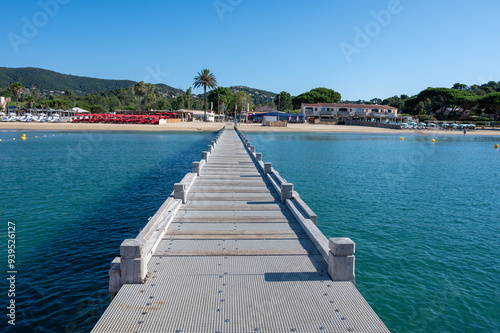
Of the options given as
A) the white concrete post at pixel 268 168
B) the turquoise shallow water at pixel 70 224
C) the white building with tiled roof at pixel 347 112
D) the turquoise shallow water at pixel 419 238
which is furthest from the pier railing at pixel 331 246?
the white building with tiled roof at pixel 347 112

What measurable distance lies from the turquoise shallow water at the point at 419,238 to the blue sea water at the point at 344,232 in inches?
1.6

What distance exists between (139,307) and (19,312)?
4.37m

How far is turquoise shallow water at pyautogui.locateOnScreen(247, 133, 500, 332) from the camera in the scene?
27.8 ft

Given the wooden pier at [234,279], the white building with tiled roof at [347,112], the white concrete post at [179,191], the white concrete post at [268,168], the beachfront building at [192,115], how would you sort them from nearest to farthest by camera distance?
the wooden pier at [234,279], the white concrete post at [179,191], the white concrete post at [268,168], the beachfront building at [192,115], the white building with tiled roof at [347,112]

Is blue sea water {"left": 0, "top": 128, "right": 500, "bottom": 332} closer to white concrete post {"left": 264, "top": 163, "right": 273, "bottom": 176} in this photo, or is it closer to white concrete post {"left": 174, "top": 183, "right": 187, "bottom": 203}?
white concrete post {"left": 174, "top": 183, "right": 187, "bottom": 203}

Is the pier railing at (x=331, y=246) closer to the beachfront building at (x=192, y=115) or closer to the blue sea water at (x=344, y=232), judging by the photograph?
the blue sea water at (x=344, y=232)

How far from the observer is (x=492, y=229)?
14.4 meters

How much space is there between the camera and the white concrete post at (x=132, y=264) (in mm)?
5949

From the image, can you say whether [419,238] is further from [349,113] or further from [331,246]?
[349,113]

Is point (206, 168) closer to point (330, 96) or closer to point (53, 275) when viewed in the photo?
point (53, 275)

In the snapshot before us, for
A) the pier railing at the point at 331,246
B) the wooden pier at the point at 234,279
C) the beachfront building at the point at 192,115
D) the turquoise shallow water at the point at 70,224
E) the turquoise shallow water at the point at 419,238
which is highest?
the beachfront building at the point at 192,115

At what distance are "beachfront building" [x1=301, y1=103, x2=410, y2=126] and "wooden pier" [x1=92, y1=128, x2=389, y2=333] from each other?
100917 millimetres

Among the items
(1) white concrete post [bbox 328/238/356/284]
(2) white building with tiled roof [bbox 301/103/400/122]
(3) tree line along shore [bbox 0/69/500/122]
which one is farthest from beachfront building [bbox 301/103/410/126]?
(1) white concrete post [bbox 328/238/356/284]

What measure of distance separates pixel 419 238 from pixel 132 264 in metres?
10.8
